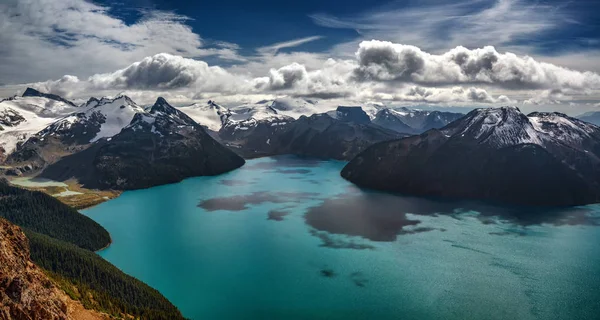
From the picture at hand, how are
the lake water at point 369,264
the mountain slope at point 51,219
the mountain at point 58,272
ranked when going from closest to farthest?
1. the mountain at point 58,272
2. the lake water at point 369,264
3. the mountain slope at point 51,219

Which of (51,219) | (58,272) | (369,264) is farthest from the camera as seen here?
(51,219)

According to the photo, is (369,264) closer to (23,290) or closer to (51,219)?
(23,290)

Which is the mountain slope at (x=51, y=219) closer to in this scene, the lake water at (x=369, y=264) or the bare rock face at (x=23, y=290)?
the lake water at (x=369, y=264)

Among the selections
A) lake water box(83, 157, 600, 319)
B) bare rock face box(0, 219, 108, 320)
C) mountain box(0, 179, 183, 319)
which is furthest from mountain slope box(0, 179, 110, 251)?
bare rock face box(0, 219, 108, 320)

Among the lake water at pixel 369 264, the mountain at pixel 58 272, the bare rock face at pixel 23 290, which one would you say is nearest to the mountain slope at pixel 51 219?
the mountain at pixel 58 272

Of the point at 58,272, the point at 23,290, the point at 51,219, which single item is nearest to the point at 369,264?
the point at 58,272
